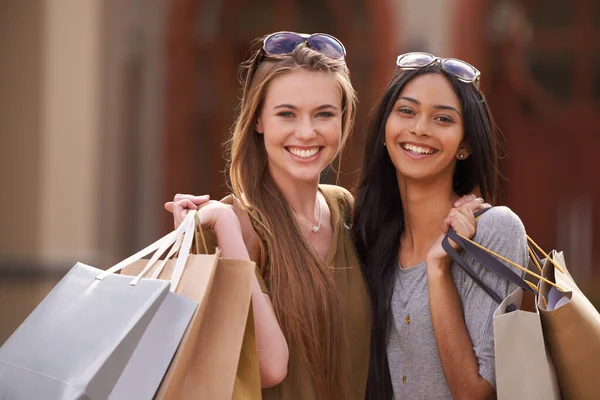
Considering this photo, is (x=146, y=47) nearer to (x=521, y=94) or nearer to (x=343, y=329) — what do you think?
(x=521, y=94)

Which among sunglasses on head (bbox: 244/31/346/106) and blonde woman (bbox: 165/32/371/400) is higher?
sunglasses on head (bbox: 244/31/346/106)

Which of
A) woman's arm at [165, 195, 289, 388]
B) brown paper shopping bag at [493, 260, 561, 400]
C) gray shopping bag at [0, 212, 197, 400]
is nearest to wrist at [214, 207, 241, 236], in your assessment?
woman's arm at [165, 195, 289, 388]

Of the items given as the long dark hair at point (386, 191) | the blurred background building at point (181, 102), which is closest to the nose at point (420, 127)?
the long dark hair at point (386, 191)

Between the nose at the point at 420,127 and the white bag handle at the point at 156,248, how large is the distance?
0.72 m

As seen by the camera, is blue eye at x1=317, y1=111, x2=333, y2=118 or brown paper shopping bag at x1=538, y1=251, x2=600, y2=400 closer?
brown paper shopping bag at x1=538, y1=251, x2=600, y2=400

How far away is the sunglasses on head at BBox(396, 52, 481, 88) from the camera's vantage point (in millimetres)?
3414

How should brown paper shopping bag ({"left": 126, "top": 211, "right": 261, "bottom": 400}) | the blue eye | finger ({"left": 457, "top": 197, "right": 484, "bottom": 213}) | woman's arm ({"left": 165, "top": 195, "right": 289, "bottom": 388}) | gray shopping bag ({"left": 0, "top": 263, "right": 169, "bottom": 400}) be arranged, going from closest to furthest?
1. gray shopping bag ({"left": 0, "top": 263, "right": 169, "bottom": 400})
2. brown paper shopping bag ({"left": 126, "top": 211, "right": 261, "bottom": 400})
3. woman's arm ({"left": 165, "top": 195, "right": 289, "bottom": 388})
4. finger ({"left": 457, "top": 197, "right": 484, "bottom": 213})
5. the blue eye

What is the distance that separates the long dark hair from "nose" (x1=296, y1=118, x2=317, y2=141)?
0.27 meters

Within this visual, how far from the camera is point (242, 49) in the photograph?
897 centimetres

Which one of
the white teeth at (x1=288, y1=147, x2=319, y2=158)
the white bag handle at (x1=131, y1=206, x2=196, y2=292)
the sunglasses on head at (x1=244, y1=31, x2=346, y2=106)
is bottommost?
the white bag handle at (x1=131, y1=206, x2=196, y2=292)

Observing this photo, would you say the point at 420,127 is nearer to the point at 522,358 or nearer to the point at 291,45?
the point at 291,45

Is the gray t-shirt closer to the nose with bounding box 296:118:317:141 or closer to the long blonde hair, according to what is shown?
the long blonde hair

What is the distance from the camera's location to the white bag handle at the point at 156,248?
293cm

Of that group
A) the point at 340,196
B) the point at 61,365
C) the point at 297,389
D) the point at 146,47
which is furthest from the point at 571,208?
the point at 61,365
